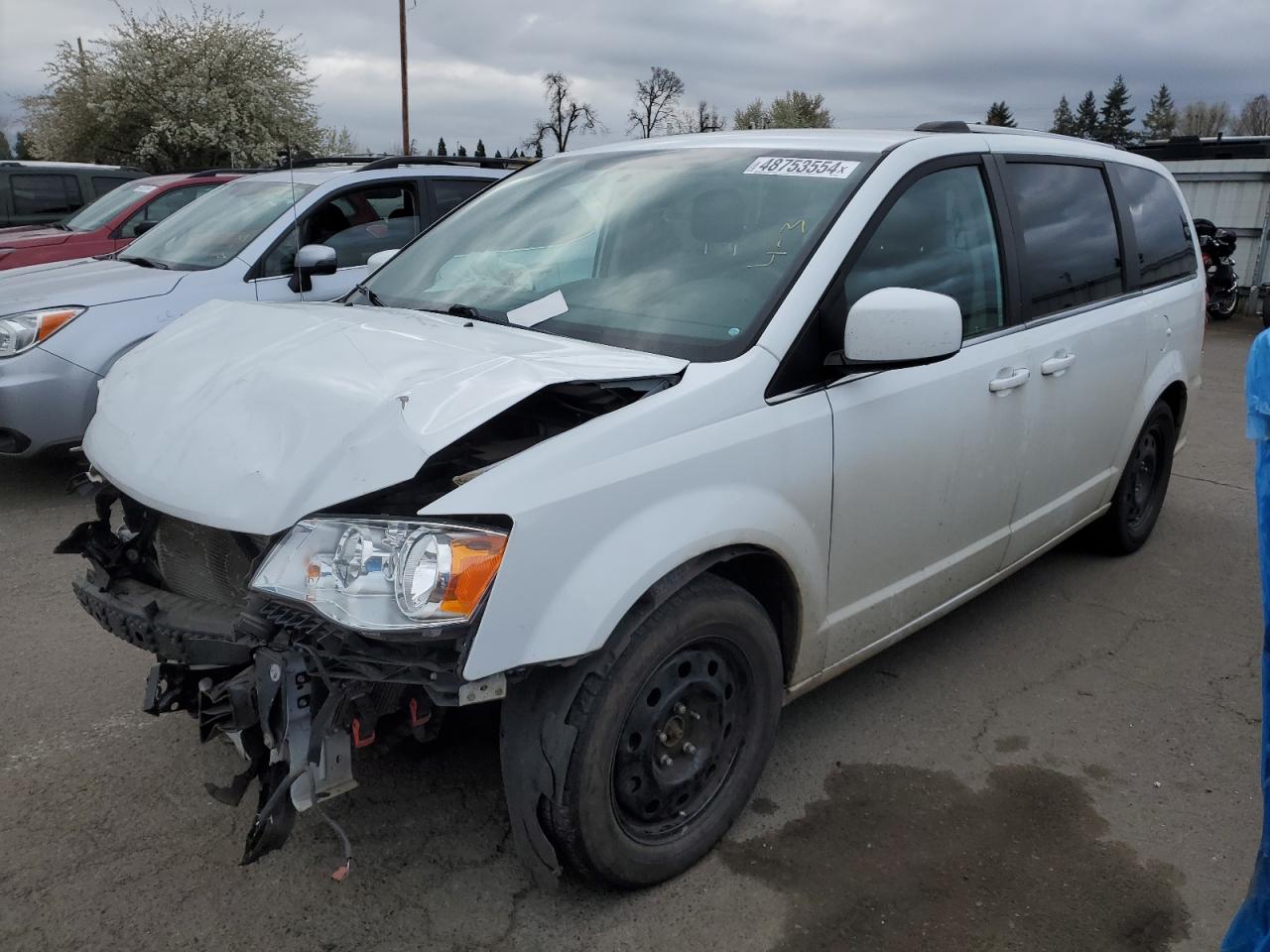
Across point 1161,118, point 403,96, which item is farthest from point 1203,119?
point 403,96

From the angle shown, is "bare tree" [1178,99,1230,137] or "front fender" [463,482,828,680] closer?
"front fender" [463,482,828,680]

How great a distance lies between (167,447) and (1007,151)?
294cm

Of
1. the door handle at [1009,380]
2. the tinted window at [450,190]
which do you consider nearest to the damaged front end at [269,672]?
the door handle at [1009,380]

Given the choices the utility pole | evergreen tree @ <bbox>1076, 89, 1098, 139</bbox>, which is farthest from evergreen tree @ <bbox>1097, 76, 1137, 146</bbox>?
the utility pole

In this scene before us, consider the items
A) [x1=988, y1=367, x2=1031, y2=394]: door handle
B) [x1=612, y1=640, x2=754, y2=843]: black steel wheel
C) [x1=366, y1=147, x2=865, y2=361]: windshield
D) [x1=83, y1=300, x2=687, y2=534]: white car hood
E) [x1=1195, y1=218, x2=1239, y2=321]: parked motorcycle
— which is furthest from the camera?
[x1=1195, y1=218, x2=1239, y2=321]: parked motorcycle

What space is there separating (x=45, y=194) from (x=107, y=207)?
13.0ft

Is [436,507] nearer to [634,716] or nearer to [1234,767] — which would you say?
[634,716]

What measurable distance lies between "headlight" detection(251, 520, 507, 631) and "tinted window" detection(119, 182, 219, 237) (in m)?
8.61

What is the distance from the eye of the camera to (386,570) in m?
2.08

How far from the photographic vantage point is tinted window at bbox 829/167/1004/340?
2.93 metres

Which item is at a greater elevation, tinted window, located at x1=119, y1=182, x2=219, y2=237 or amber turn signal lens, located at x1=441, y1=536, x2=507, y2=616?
tinted window, located at x1=119, y1=182, x2=219, y2=237

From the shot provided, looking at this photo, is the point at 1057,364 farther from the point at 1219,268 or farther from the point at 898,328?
the point at 1219,268

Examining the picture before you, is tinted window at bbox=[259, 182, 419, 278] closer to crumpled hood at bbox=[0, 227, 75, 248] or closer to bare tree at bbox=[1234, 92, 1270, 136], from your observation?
crumpled hood at bbox=[0, 227, 75, 248]

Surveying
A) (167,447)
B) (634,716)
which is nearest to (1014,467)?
(634,716)
